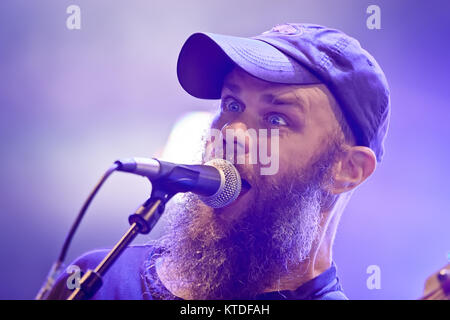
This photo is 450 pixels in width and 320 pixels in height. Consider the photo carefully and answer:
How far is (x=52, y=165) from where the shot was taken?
206 cm

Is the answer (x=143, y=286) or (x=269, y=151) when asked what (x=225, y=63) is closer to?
(x=269, y=151)

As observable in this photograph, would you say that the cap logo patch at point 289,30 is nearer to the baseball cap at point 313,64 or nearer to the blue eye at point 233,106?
the baseball cap at point 313,64

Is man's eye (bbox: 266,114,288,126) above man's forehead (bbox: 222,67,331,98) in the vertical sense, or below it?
below

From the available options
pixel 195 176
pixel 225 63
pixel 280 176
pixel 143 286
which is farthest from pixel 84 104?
pixel 195 176

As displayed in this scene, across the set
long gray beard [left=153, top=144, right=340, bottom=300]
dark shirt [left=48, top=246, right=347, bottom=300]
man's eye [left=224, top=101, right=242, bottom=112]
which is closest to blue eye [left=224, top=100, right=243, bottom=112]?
man's eye [left=224, top=101, right=242, bottom=112]

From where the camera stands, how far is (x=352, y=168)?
136 centimetres

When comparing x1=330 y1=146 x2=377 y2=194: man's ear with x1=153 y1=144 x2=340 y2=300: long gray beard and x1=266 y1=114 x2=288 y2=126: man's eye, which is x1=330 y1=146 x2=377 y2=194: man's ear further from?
x1=266 y1=114 x2=288 y2=126: man's eye

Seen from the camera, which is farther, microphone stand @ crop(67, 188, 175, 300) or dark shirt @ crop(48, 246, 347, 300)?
dark shirt @ crop(48, 246, 347, 300)

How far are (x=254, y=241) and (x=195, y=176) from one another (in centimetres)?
39

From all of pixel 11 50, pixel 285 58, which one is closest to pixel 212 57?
pixel 285 58

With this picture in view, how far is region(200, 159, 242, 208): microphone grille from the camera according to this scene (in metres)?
1.06

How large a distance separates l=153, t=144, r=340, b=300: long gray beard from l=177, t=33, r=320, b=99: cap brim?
0.77 feet

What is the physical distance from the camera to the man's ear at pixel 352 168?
1.34 metres

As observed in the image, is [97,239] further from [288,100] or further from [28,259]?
[288,100]
